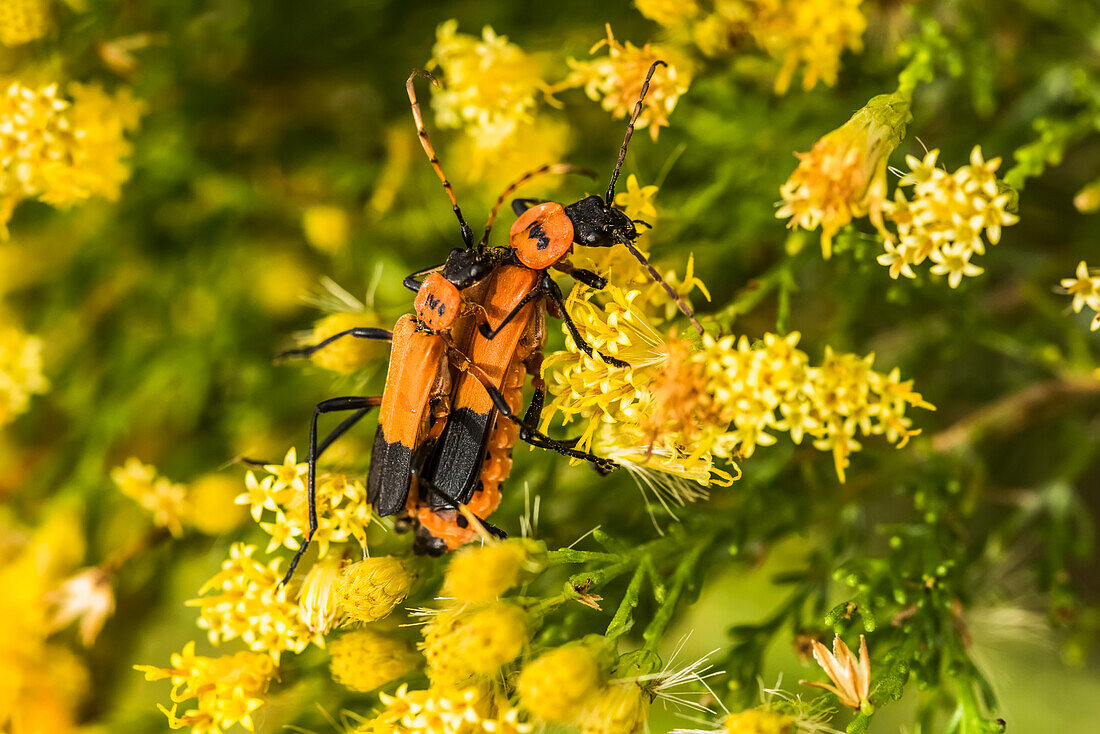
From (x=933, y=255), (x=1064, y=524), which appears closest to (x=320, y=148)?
(x=933, y=255)

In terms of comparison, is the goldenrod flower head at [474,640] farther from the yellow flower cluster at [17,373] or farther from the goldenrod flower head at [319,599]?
the yellow flower cluster at [17,373]

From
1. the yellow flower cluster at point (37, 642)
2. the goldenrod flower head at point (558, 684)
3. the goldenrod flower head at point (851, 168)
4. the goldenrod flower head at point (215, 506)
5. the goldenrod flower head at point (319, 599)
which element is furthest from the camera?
the yellow flower cluster at point (37, 642)

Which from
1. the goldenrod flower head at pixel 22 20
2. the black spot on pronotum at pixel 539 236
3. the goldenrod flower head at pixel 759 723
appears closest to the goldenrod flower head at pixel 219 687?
the goldenrod flower head at pixel 759 723

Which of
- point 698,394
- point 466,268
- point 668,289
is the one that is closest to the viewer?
point 698,394

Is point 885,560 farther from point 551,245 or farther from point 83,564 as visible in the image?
point 83,564

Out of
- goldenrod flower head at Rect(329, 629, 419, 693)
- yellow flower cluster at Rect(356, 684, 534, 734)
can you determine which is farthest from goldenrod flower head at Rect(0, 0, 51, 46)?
yellow flower cluster at Rect(356, 684, 534, 734)

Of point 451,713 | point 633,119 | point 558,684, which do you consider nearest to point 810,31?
point 633,119

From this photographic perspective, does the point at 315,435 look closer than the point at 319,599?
No

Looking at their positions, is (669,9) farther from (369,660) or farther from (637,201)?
(369,660)
